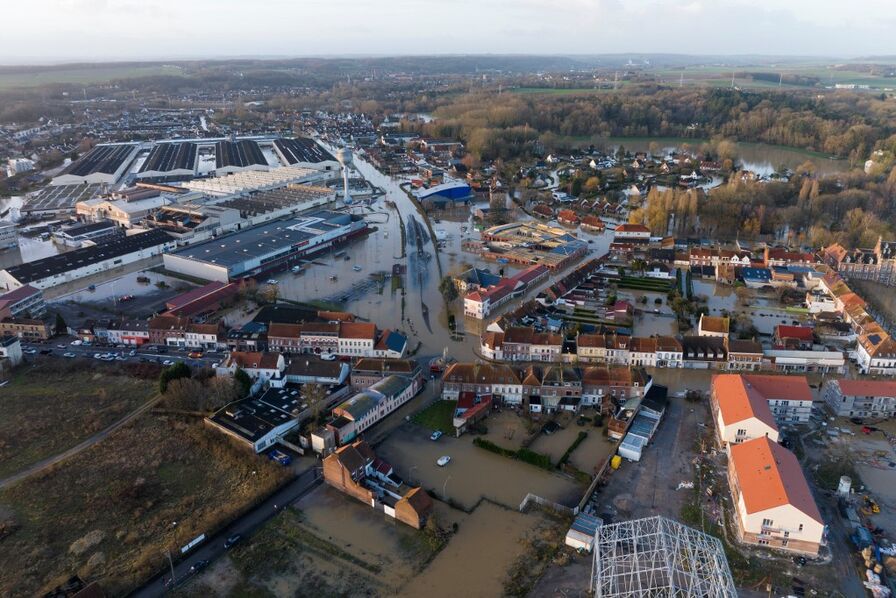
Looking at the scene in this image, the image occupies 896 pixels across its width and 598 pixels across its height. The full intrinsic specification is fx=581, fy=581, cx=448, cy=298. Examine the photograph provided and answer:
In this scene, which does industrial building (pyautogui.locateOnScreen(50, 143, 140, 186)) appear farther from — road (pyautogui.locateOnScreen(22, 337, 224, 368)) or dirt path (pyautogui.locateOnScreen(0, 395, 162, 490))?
dirt path (pyautogui.locateOnScreen(0, 395, 162, 490))

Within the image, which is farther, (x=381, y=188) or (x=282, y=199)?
(x=381, y=188)

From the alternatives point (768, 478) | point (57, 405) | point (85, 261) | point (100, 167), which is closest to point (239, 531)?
point (57, 405)

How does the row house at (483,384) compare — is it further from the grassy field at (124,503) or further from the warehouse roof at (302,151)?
the warehouse roof at (302,151)

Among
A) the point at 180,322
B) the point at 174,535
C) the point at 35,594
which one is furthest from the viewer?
Answer: the point at 180,322

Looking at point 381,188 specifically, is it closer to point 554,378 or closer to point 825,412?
point 554,378

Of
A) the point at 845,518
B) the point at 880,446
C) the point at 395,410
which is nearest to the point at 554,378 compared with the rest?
the point at 395,410

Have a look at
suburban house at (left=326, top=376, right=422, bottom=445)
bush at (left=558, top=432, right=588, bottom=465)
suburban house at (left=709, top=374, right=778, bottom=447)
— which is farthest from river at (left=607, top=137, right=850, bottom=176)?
suburban house at (left=326, top=376, right=422, bottom=445)

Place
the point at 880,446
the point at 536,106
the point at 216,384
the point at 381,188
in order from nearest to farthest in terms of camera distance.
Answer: the point at 880,446
the point at 216,384
the point at 381,188
the point at 536,106

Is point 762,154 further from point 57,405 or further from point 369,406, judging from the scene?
point 57,405
